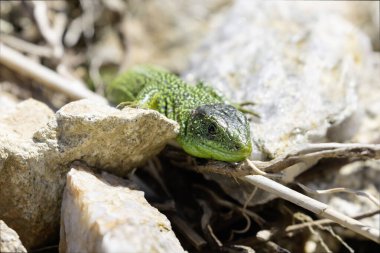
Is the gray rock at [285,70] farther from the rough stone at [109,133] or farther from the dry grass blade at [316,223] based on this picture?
the rough stone at [109,133]

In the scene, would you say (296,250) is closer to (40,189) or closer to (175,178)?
(175,178)

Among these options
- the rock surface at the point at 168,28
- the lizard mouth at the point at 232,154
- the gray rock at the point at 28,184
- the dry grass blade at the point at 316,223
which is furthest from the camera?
the rock surface at the point at 168,28

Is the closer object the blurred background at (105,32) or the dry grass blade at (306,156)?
the dry grass blade at (306,156)

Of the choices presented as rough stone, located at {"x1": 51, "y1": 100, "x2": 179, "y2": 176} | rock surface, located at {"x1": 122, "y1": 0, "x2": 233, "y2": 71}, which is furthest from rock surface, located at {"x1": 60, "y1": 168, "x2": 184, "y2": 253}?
rock surface, located at {"x1": 122, "y1": 0, "x2": 233, "y2": 71}

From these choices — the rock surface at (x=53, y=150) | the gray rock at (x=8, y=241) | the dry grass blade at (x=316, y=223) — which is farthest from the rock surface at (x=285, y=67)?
the gray rock at (x=8, y=241)

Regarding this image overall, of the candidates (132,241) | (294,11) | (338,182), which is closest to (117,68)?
(294,11)
